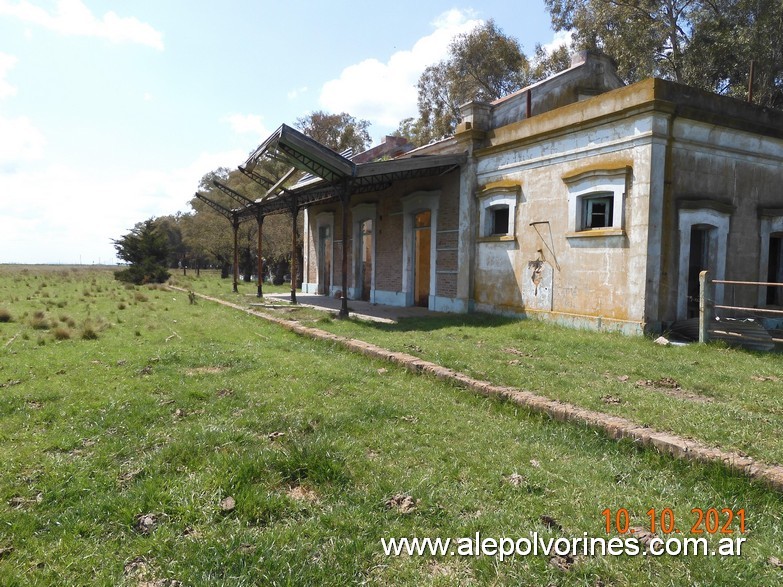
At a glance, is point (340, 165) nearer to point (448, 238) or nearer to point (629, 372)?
point (448, 238)

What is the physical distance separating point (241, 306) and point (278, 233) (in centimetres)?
1630

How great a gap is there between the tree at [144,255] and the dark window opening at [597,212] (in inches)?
1057

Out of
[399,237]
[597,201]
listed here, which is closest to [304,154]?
[399,237]

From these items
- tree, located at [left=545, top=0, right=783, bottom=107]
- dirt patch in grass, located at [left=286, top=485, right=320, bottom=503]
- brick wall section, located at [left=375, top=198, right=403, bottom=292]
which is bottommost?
dirt patch in grass, located at [left=286, top=485, right=320, bottom=503]

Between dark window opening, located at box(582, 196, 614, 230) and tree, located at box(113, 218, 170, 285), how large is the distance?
26848mm

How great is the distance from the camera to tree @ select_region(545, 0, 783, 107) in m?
17.9

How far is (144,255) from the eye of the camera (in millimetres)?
31125

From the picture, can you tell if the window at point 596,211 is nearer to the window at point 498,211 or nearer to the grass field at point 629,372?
the window at point 498,211

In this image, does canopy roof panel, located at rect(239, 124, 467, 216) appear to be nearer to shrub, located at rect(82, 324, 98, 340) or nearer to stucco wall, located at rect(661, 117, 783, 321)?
stucco wall, located at rect(661, 117, 783, 321)

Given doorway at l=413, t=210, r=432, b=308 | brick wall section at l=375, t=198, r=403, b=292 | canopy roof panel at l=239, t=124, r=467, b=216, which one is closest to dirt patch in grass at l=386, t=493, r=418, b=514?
canopy roof panel at l=239, t=124, r=467, b=216

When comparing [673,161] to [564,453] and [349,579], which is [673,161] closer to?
[564,453]

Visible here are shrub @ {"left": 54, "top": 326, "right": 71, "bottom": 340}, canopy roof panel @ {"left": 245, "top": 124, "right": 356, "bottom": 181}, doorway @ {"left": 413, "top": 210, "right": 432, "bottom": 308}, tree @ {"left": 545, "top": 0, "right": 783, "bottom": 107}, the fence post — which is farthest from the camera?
tree @ {"left": 545, "top": 0, "right": 783, "bottom": 107}

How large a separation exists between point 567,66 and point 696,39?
6.75 meters

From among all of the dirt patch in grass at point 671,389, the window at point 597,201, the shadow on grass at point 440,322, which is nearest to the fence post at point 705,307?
the window at point 597,201
